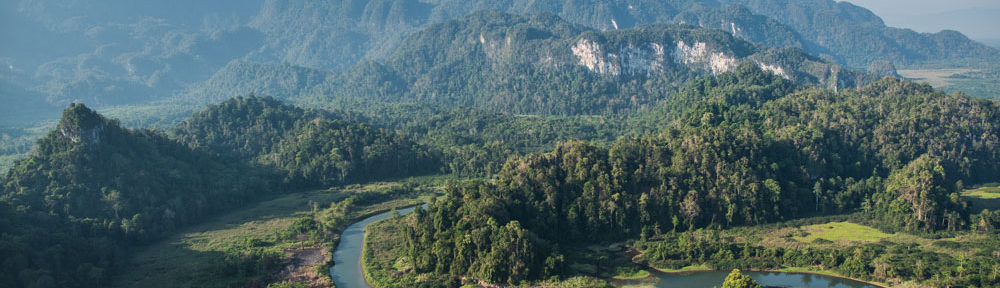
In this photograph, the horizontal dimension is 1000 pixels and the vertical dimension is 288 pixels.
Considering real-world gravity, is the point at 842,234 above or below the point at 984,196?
below

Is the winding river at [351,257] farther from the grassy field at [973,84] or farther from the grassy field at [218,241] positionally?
the grassy field at [973,84]

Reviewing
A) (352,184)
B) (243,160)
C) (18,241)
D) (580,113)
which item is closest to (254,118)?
(243,160)

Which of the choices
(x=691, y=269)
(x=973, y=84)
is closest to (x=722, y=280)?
(x=691, y=269)

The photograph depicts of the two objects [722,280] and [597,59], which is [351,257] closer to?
[722,280]

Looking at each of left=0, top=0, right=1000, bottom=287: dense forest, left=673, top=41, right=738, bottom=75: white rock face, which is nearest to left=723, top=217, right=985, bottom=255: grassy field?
left=0, top=0, right=1000, bottom=287: dense forest

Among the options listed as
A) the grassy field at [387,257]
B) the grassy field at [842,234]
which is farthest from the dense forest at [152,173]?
the grassy field at [842,234]

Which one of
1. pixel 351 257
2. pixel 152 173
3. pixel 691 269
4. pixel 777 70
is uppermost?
pixel 777 70

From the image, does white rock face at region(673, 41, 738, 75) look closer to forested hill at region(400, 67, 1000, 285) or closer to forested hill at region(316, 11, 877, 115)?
forested hill at region(316, 11, 877, 115)
